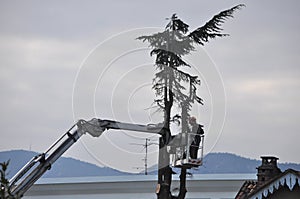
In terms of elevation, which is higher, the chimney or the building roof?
the chimney

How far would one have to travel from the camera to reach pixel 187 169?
818 inches

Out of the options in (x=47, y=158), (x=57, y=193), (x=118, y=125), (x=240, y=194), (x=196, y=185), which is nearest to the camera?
(x=47, y=158)

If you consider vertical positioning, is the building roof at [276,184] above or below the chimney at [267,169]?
below

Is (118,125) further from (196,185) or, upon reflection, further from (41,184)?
(41,184)

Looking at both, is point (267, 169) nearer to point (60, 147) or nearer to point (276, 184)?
point (276, 184)

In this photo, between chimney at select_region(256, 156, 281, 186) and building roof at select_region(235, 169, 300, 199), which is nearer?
building roof at select_region(235, 169, 300, 199)

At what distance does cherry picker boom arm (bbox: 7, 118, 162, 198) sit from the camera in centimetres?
1862

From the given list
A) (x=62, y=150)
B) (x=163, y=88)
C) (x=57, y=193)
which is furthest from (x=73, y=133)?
(x=57, y=193)

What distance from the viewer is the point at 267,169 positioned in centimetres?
2228

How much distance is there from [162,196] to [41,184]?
15.3 meters

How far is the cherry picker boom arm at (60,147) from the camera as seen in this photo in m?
18.6

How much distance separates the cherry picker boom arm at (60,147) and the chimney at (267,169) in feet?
11.1

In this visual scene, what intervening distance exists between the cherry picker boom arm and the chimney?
11.1 ft

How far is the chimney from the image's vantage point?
22.0m
